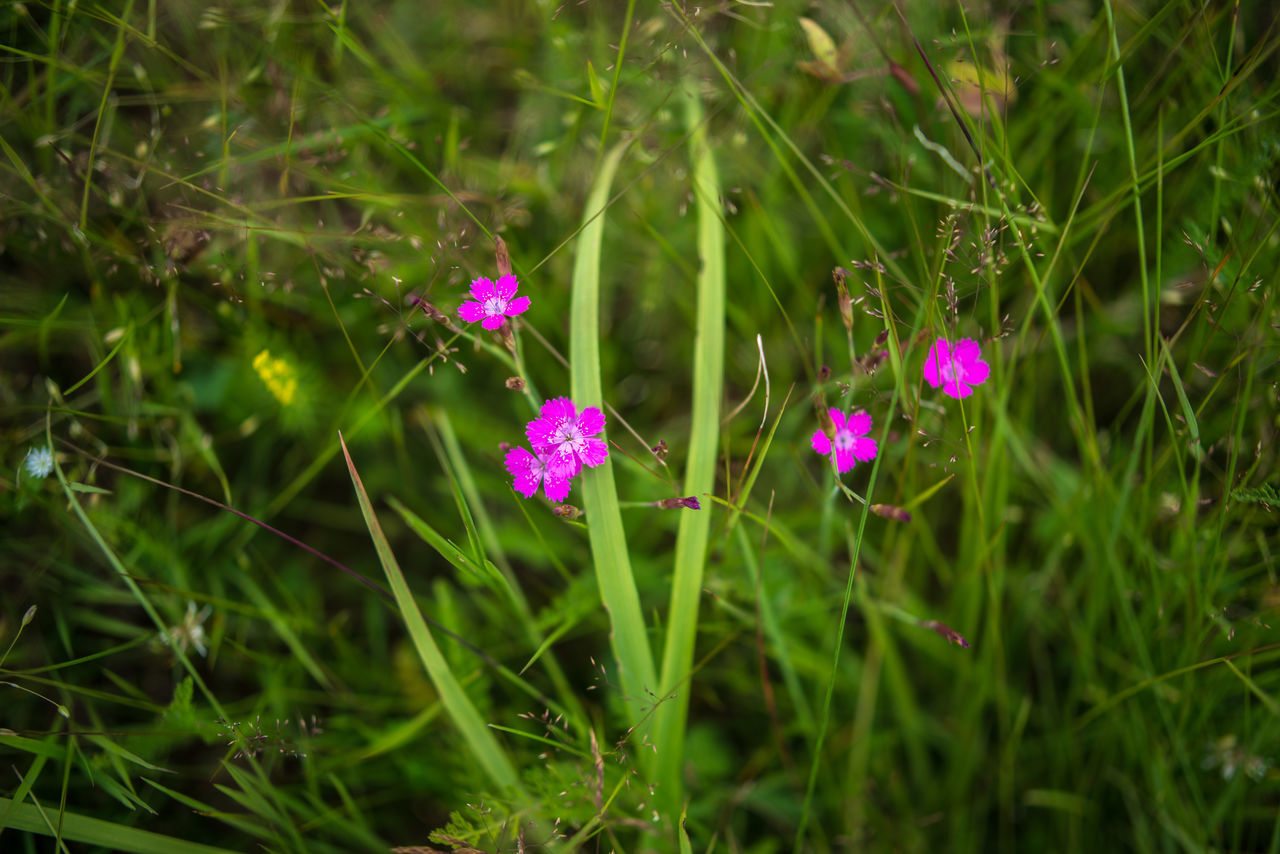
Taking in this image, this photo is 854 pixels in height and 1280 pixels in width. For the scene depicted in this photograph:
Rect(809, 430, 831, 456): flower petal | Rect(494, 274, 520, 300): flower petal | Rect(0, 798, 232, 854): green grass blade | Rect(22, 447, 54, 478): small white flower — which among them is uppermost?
Rect(494, 274, 520, 300): flower petal

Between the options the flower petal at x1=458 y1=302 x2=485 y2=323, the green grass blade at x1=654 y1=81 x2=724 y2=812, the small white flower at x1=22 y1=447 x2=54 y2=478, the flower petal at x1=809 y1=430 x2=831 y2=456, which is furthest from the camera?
the small white flower at x1=22 y1=447 x2=54 y2=478

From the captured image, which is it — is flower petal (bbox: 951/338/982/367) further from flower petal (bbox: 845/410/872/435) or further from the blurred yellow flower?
the blurred yellow flower

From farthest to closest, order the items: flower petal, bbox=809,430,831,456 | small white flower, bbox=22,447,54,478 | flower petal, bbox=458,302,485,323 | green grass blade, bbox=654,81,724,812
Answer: small white flower, bbox=22,447,54,478, green grass blade, bbox=654,81,724,812, flower petal, bbox=809,430,831,456, flower petal, bbox=458,302,485,323

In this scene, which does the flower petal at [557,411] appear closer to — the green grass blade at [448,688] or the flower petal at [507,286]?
the flower petal at [507,286]

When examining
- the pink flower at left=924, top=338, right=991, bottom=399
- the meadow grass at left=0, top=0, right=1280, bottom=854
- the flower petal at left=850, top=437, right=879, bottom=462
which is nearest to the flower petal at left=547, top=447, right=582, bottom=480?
the meadow grass at left=0, top=0, right=1280, bottom=854

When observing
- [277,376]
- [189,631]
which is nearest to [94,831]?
[189,631]

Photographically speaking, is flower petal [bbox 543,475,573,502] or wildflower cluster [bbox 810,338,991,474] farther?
wildflower cluster [bbox 810,338,991,474]

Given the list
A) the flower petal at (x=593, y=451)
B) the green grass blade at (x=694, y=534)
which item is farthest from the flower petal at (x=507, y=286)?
the green grass blade at (x=694, y=534)

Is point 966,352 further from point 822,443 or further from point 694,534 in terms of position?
point 694,534
